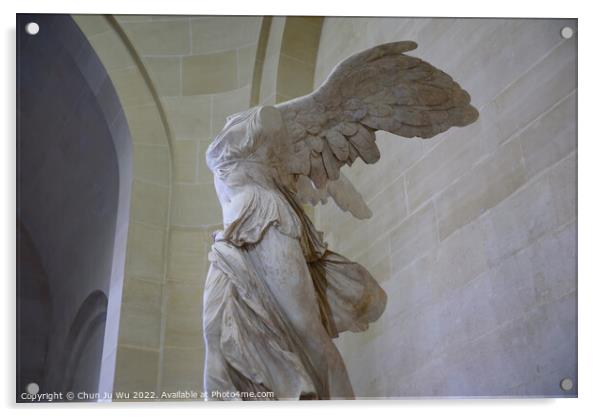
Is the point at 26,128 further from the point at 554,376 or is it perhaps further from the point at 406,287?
the point at 554,376

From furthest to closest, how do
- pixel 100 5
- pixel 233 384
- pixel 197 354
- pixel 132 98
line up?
pixel 132 98
pixel 197 354
pixel 100 5
pixel 233 384

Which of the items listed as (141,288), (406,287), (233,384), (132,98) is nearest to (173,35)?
(132,98)

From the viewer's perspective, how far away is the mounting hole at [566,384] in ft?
11.3

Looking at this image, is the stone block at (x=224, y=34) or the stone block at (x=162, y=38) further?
the stone block at (x=224, y=34)

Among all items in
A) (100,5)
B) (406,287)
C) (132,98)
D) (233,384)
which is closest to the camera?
(233,384)

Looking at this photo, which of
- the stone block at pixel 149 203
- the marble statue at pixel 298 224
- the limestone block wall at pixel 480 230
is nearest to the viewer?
the marble statue at pixel 298 224

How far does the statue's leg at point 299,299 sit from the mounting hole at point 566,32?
1339 mm

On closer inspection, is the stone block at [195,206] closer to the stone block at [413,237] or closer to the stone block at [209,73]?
the stone block at [209,73]

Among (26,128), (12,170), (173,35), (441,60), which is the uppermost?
(173,35)

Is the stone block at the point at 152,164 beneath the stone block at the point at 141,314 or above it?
above

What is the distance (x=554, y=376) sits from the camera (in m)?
3.56

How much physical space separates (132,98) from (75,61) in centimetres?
41

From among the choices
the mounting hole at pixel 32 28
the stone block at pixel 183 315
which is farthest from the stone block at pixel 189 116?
the mounting hole at pixel 32 28

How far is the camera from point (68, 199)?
212 inches
